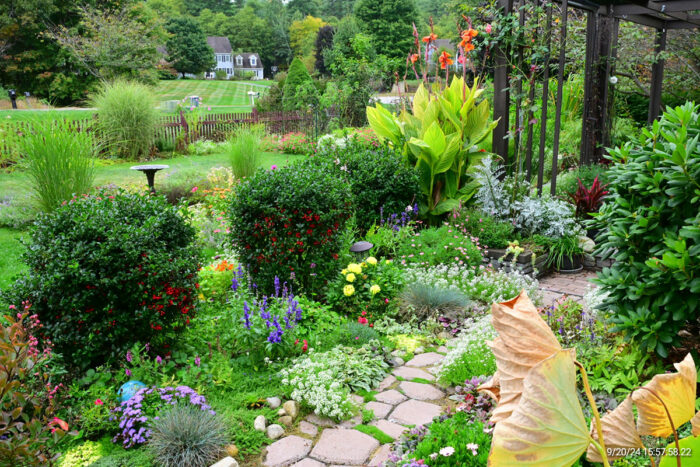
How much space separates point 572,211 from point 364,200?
2360mm

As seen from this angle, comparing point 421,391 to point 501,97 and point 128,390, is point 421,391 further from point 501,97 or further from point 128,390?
point 501,97

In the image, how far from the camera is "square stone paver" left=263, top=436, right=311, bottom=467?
2615 millimetres

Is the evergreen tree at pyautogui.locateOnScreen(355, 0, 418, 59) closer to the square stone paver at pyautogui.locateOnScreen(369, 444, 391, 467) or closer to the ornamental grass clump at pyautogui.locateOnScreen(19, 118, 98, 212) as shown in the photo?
the ornamental grass clump at pyautogui.locateOnScreen(19, 118, 98, 212)

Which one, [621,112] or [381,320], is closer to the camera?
[381,320]

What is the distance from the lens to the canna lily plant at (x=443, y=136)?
6090 mm

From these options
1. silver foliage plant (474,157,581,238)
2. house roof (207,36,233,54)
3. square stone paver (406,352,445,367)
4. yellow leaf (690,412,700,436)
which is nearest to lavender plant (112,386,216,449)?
square stone paver (406,352,445,367)

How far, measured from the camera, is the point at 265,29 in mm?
Answer: 59625

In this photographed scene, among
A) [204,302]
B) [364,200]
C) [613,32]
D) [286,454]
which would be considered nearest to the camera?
[286,454]

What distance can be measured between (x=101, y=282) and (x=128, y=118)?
9.84m

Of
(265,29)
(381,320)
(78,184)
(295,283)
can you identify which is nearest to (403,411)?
(381,320)

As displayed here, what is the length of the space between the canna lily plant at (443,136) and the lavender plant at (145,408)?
3.85 m

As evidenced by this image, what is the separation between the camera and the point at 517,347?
0.74 meters

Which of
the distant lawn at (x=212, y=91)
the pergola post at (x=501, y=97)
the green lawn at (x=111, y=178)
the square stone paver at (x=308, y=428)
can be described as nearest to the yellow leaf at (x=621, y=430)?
the square stone paver at (x=308, y=428)

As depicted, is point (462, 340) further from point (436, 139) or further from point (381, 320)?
point (436, 139)
